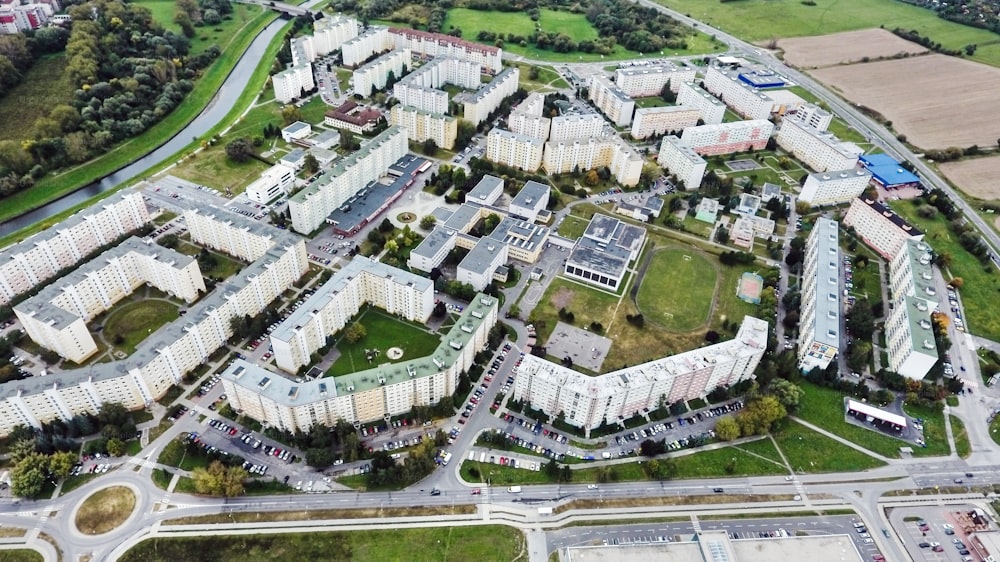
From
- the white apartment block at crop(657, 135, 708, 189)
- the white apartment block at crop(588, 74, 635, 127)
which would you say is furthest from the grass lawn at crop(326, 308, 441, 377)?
the white apartment block at crop(588, 74, 635, 127)

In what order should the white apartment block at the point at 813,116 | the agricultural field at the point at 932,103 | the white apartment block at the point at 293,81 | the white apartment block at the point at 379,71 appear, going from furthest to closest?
the white apartment block at the point at 379,71 → the agricultural field at the point at 932,103 → the white apartment block at the point at 293,81 → the white apartment block at the point at 813,116

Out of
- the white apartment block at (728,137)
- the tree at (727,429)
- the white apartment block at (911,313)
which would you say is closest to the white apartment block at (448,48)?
the white apartment block at (728,137)

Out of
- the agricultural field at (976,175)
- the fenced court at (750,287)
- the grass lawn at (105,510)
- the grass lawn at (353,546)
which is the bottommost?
the grass lawn at (105,510)

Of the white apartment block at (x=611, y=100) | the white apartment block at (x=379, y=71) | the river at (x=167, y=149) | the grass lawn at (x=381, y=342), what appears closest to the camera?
the grass lawn at (x=381, y=342)

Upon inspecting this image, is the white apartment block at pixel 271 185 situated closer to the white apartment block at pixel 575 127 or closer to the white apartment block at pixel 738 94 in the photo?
the white apartment block at pixel 575 127

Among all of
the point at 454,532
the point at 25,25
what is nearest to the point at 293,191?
the point at 454,532

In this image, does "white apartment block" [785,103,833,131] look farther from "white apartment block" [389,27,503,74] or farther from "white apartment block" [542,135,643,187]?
"white apartment block" [389,27,503,74]

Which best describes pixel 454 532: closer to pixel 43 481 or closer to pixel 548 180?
pixel 43 481

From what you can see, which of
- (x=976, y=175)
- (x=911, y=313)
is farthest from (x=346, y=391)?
(x=976, y=175)
